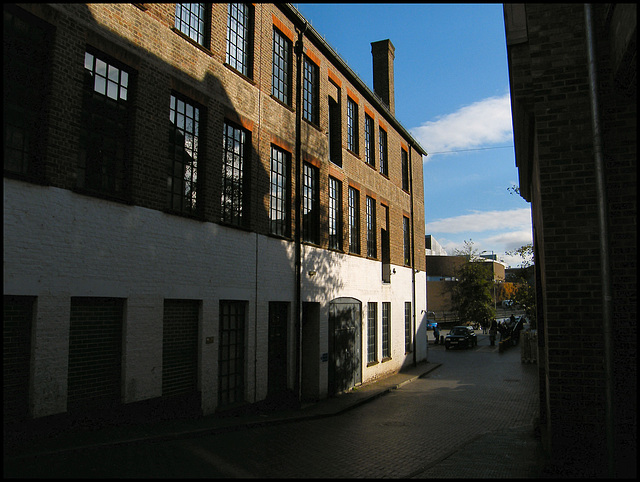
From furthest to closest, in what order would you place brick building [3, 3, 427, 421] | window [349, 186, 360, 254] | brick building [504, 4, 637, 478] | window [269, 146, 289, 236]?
1. window [349, 186, 360, 254]
2. window [269, 146, 289, 236]
3. brick building [3, 3, 427, 421]
4. brick building [504, 4, 637, 478]

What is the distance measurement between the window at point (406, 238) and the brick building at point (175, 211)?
5817 mm

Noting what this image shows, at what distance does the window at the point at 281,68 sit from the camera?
14.2 meters

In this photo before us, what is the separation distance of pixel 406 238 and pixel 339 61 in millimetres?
9570

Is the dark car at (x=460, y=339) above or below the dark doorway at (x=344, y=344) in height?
below

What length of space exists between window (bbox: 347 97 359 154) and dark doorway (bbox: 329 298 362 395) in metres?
5.71

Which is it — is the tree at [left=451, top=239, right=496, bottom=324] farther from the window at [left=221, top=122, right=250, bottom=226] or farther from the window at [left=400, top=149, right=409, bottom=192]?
the window at [left=221, top=122, right=250, bottom=226]

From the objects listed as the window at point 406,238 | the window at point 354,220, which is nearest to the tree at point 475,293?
the window at point 406,238

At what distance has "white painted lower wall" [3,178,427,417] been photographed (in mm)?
7582

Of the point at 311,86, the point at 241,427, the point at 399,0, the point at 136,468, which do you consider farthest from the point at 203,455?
the point at 311,86

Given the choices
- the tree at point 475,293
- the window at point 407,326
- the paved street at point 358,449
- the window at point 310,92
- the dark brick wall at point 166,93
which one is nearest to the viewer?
the paved street at point 358,449

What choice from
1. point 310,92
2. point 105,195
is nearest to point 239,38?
point 310,92

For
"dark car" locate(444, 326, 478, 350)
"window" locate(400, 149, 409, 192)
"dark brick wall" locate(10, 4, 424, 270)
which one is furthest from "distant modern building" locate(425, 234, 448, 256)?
"dark brick wall" locate(10, 4, 424, 270)

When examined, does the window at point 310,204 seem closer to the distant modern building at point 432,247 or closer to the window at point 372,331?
the window at point 372,331

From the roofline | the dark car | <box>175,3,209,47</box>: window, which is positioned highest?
the roofline
